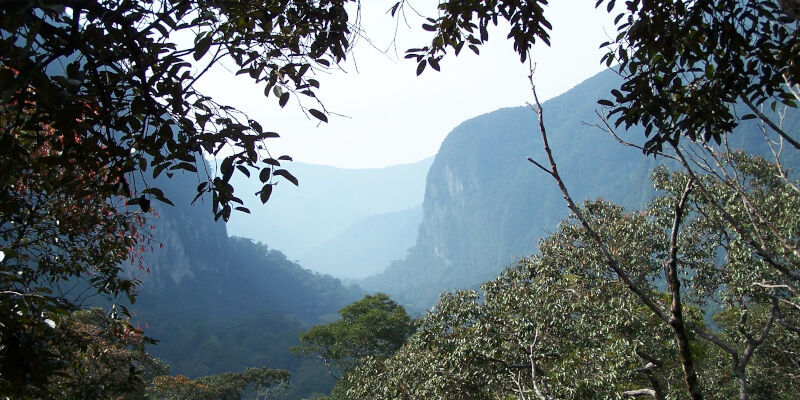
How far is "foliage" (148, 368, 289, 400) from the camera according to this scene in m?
18.4

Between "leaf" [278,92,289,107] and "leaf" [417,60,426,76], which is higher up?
"leaf" [417,60,426,76]

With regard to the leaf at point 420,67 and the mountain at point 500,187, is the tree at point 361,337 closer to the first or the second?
the leaf at point 420,67

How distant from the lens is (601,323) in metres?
6.56

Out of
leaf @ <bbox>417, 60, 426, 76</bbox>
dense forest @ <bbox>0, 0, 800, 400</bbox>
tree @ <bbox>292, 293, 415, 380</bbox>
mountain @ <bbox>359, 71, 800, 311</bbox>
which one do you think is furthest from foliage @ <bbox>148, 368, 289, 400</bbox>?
mountain @ <bbox>359, 71, 800, 311</bbox>

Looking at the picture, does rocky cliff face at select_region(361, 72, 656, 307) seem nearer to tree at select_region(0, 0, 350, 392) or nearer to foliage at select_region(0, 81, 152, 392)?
foliage at select_region(0, 81, 152, 392)

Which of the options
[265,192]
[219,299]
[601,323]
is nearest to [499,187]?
[219,299]

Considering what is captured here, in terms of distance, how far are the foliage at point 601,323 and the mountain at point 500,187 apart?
95842mm

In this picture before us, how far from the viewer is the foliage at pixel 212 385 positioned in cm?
1838

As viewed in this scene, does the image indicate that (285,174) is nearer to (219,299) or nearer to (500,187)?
(219,299)

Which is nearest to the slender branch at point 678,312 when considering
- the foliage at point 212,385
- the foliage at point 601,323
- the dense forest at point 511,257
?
the dense forest at point 511,257

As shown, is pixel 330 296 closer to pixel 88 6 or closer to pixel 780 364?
pixel 780 364

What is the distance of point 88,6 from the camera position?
1.47 metres

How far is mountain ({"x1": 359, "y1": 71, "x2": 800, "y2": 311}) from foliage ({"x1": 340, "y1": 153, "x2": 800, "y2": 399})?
95.8m

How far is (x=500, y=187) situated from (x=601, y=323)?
456 ft
